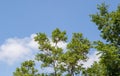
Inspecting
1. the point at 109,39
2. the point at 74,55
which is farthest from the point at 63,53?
the point at 109,39

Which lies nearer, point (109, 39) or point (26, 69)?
point (109, 39)

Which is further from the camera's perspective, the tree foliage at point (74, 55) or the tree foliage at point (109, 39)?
the tree foliage at point (74, 55)

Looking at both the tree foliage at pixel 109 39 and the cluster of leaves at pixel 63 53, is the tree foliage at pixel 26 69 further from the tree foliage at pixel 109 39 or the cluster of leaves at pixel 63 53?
the tree foliage at pixel 109 39

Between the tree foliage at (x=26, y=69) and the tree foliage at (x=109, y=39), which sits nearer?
the tree foliage at (x=109, y=39)

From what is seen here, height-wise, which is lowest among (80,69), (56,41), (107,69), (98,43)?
(107,69)

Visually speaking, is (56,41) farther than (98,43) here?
Yes

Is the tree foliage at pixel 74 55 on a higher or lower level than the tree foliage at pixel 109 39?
higher

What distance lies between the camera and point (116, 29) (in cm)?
2841

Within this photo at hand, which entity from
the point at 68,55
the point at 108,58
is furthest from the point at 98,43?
the point at 68,55

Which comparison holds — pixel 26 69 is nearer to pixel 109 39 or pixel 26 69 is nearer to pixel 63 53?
pixel 63 53

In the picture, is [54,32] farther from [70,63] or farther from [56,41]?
[70,63]

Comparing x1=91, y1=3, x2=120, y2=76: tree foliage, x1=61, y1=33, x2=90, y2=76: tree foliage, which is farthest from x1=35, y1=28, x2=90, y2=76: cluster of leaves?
x1=91, y1=3, x2=120, y2=76: tree foliage

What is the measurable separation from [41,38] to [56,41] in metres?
2.15

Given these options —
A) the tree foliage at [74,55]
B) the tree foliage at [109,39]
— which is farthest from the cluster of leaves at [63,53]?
the tree foliage at [109,39]
